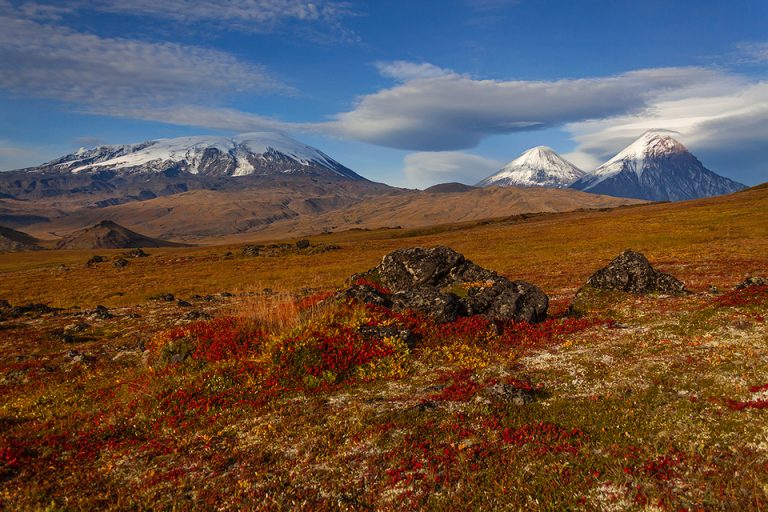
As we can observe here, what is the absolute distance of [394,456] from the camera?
35.4 ft

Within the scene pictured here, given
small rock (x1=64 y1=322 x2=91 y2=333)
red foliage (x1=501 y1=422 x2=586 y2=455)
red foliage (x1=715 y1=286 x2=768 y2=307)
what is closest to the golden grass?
red foliage (x1=715 y1=286 x2=768 y2=307)

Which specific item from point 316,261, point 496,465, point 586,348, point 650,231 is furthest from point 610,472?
point 650,231

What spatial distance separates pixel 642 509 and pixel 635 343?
11.0 metres

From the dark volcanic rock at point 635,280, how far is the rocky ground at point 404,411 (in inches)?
126

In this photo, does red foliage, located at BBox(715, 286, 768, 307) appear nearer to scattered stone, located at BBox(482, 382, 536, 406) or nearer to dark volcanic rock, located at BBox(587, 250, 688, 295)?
dark volcanic rock, located at BBox(587, 250, 688, 295)

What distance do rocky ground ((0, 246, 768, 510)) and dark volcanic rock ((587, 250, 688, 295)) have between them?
3.20 meters

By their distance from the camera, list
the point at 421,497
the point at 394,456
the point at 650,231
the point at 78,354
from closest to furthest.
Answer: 1. the point at 421,497
2. the point at 394,456
3. the point at 78,354
4. the point at 650,231

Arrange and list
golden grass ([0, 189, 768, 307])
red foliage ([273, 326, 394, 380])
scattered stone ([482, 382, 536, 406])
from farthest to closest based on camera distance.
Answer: golden grass ([0, 189, 768, 307])
red foliage ([273, 326, 394, 380])
scattered stone ([482, 382, 536, 406])

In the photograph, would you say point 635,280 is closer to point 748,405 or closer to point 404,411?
point 748,405

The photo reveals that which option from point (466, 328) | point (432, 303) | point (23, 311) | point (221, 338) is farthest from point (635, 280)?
point (23, 311)

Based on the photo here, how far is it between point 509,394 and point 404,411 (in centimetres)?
326

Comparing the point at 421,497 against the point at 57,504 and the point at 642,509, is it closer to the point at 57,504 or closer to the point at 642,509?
the point at 642,509

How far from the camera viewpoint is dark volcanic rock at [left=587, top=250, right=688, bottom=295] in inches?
1074

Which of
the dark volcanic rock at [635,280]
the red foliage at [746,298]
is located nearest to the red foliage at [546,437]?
the red foliage at [746,298]
